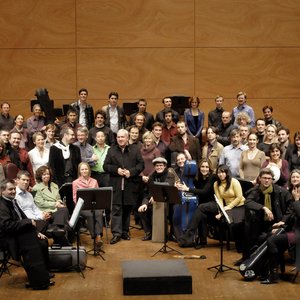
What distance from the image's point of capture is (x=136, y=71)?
13617 millimetres

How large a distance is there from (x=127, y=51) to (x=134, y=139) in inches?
165

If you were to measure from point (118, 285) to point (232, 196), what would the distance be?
2.19 meters

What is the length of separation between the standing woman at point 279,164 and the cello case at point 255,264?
1599mm

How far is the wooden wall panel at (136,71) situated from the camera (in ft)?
44.4

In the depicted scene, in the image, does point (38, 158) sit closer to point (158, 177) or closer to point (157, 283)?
point (158, 177)

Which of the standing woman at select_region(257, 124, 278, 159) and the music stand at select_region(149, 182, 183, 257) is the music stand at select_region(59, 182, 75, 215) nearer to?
the music stand at select_region(149, 182, 183, 257)

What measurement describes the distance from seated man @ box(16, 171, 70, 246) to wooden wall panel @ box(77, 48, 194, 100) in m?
5.52

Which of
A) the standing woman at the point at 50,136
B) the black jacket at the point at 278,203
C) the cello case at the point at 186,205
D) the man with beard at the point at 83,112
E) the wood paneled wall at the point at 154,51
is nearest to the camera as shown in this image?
the black jacket at the point at 278,203

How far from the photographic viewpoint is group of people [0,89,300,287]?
801 centimetres

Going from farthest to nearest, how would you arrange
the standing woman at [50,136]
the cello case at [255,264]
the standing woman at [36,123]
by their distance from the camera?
the standing woman at [36,123], the standing woman at [50,136], the cello case at [255,264]

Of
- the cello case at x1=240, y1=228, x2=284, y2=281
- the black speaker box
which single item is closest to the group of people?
the cello case at x1=240, y1=228, x2=284, y2=281

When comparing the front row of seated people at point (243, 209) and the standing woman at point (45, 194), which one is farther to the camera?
the standing woman at point (45, 194)

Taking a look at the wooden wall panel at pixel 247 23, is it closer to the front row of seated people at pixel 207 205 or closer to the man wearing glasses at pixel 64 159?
the front row of seated people at pixel 207 205

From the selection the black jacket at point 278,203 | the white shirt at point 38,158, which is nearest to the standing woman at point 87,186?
the white shirt at point 38,158
